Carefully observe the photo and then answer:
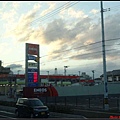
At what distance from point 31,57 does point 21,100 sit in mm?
20666

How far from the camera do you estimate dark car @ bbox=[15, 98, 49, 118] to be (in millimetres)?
21297

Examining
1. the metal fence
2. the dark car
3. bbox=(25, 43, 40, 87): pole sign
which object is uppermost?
bbox=(25, 43, 40, 87): pole sign

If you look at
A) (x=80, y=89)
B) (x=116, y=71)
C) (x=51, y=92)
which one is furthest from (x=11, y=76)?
(x=116, y=71)

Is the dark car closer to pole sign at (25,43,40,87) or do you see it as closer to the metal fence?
the metal fence

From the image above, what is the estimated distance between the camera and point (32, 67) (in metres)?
44.0

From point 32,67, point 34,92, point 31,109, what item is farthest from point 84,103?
point 31,109

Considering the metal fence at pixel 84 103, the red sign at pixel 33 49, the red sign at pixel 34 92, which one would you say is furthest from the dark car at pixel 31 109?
the red sign at pixel 33 49

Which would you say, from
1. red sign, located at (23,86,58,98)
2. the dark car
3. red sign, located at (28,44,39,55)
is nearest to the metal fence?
red sign, located at (23,86,58,98)

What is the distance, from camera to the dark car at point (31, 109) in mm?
21297

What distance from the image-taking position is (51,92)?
4544cm

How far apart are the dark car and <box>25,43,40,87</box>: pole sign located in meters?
19.6

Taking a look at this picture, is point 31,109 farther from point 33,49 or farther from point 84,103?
point 33,49

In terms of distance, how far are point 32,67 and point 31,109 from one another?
22658 millimetres

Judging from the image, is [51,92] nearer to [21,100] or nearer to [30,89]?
[30,89]
